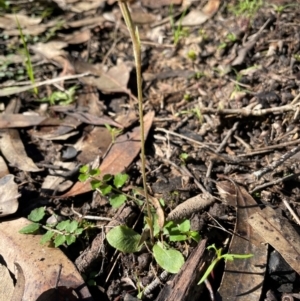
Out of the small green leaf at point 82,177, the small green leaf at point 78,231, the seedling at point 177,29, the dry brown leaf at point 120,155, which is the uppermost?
the seedling at point 177,29

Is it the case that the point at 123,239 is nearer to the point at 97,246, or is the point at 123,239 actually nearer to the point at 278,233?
the point at 97,246

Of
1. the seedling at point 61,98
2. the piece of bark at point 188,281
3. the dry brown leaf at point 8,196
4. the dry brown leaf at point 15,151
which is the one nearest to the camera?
the piece of bark at point 188,281

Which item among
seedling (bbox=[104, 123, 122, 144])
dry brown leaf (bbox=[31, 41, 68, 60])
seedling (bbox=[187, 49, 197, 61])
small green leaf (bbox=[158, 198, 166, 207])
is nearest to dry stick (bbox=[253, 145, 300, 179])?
small green leaf (bbox=[158, 198, 166, 207])

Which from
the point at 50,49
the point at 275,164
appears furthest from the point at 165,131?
the point at 50,49

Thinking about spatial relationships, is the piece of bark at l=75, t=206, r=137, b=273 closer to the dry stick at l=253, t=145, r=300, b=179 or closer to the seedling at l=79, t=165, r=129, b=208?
the seedling at l=79, t=165, r=129, b=208

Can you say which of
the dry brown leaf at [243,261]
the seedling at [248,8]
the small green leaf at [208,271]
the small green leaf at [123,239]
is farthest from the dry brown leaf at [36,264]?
the seedling at [248,8]

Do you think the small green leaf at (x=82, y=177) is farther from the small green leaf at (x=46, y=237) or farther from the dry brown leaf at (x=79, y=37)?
the dry brown leaf at (x=79, y=37)
